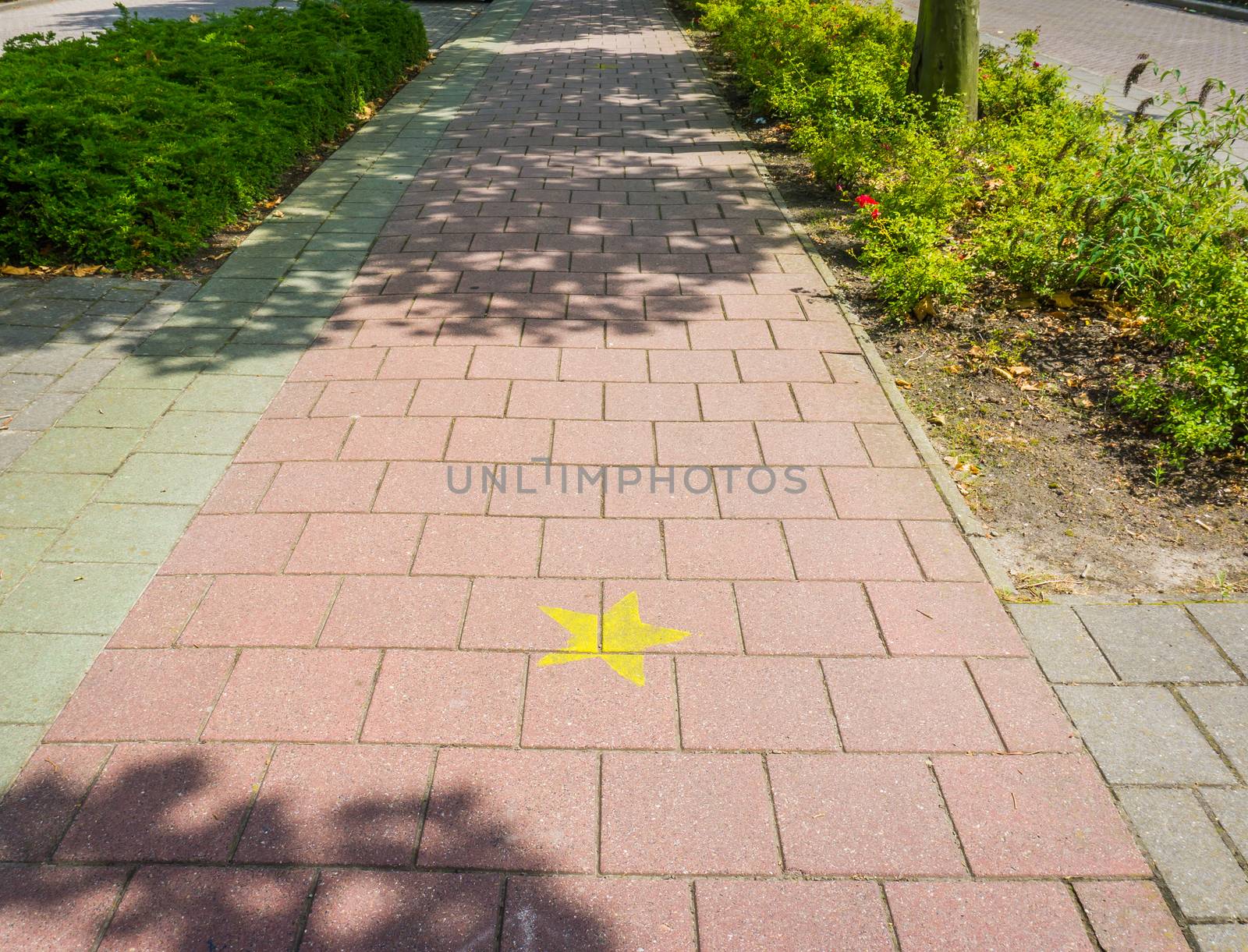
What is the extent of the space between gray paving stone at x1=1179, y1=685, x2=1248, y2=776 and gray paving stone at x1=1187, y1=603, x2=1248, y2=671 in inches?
6.4

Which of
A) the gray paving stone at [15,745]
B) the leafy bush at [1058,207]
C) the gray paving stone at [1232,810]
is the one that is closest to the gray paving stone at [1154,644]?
the gray paving stone at [1232,810]

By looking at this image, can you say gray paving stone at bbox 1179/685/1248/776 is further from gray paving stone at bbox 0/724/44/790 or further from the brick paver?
gray paving stone at bbox 0/724/44/790

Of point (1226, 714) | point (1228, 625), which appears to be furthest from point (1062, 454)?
→ point (1226, 714)

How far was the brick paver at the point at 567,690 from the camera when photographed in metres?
2.16

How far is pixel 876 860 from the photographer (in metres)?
2.26

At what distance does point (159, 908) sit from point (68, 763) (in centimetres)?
63

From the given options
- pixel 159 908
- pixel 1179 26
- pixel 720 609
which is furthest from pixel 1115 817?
pixel 1179 26

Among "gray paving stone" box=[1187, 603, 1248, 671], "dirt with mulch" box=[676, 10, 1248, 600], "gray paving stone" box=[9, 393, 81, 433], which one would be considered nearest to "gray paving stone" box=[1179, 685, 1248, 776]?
"gray paving stone" box=[1187, 603, 1248, 671]

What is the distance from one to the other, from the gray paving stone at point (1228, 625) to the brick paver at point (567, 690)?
1.08ft

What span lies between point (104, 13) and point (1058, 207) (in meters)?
19.4

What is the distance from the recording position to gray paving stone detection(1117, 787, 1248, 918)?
2.16 metres

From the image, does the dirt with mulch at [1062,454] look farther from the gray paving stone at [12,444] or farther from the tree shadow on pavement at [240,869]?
the gray paving stone at [12,444]

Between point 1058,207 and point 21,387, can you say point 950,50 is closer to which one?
point 1058,207

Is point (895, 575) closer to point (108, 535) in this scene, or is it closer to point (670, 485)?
point (670, 485)
